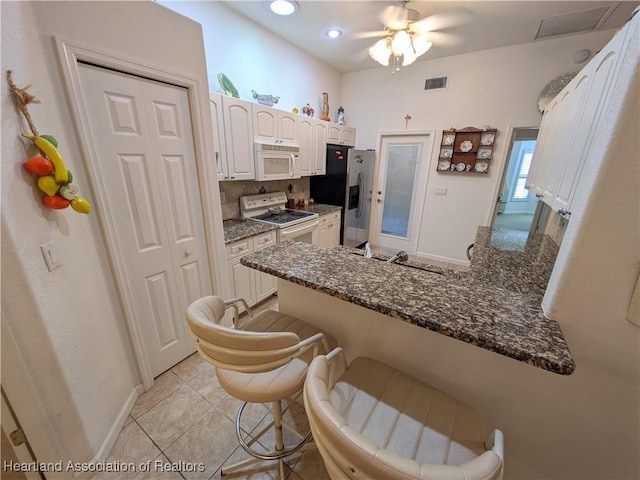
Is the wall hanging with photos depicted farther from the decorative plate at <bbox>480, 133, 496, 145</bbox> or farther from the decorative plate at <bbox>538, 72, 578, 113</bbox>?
the decorative plate at <bbox>538, 72, 578, 113</bbox>

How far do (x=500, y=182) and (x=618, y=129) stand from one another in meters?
3.38

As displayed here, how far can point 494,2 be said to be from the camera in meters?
2.26

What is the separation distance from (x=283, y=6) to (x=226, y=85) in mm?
923

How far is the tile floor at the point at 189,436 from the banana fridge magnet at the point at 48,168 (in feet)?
4.45

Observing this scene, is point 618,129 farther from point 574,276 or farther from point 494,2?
point 494,2

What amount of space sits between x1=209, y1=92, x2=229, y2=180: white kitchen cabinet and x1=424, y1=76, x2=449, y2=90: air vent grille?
10.1ft

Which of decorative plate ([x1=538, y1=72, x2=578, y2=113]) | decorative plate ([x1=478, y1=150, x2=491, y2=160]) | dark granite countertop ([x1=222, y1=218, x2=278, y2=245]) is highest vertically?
decorative plate ([x1=538, y1=72, x2=578, y2=113])

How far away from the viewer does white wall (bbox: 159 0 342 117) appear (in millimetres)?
2376

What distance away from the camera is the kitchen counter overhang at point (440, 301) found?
719 millimetres

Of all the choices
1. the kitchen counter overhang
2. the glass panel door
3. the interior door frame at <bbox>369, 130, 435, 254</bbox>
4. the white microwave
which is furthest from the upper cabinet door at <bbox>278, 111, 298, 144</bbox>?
the kitchen counter overhang

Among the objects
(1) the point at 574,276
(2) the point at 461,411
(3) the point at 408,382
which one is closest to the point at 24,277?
(3) the point at 408,382

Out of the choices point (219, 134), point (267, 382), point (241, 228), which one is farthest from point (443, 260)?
point (267, 382)

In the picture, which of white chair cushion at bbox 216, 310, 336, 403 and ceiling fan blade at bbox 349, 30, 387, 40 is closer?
white chair cushion at bbox 216, 310, 336, 403

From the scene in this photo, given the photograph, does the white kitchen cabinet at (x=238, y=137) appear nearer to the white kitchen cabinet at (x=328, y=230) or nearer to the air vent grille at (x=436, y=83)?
the white kitchen cabinet at (x=328, y=230)
